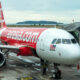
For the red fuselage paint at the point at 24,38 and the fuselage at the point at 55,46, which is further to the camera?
the red fuselage paint at the point at 24,38

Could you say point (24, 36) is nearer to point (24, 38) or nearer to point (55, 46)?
point (24, 38)

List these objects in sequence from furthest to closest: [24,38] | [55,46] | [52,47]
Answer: [24,38] < [52,47] < [55,46]

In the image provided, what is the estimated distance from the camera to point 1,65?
56.9ft

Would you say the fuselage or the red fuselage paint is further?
the red fuselage paint

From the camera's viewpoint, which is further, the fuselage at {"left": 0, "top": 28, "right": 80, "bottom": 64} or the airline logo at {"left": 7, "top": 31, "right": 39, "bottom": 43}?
the airline logo at {"left": 7, "top": 31, "right": 39, "bottom": 43}

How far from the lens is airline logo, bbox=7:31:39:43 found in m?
16.7

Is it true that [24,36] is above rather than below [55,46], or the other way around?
below

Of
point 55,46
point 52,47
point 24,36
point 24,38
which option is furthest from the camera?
point 24,36

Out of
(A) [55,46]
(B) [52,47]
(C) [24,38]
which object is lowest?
(C) [24,38]

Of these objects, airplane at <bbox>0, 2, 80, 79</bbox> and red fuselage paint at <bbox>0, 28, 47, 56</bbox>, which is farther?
red fuselage paint at <bbox>0, 28, 47, 56</bbox>

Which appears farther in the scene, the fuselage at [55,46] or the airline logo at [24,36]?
the airline logo at [24,36]

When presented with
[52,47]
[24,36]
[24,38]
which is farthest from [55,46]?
[24,36]

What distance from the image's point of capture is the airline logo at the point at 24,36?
659 inches

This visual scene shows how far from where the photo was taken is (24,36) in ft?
62.2
